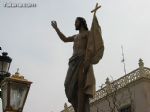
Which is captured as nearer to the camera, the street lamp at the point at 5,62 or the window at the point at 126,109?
the street lamp at the point at 5,62

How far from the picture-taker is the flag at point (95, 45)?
6742 mm

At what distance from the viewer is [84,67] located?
6875mm

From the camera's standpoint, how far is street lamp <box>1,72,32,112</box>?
759cm

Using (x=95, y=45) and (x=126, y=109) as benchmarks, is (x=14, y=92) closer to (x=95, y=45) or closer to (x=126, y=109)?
(x=95, y=45)

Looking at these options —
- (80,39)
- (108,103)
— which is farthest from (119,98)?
(80,39)

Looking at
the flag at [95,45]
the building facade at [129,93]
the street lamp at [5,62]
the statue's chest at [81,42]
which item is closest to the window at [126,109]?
the building facade at [129,93]

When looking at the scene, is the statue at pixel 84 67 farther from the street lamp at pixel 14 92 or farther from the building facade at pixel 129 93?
the building facade at pixel 129 93

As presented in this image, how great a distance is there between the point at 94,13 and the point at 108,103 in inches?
920

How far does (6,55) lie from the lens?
9.63 m

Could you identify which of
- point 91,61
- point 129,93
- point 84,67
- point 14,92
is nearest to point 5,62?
point 14,92

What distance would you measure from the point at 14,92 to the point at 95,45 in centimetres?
190

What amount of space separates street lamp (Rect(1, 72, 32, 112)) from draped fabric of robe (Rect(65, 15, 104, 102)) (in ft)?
3.69

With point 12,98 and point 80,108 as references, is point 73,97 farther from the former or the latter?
point 12,98

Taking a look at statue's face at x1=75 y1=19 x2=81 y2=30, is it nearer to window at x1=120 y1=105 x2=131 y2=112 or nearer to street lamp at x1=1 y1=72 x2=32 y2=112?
street lamp at x1=1 y1=72 x2=32 y2=112
